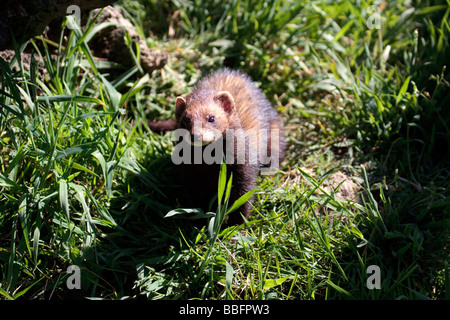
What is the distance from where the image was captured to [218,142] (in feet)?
12.4

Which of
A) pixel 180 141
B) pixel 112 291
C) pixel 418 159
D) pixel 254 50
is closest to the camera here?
pixel 112 291

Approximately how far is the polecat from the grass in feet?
0.63

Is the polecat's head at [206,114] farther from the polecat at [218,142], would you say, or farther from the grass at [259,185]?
the grass at [259,185]

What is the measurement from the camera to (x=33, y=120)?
3535 mm

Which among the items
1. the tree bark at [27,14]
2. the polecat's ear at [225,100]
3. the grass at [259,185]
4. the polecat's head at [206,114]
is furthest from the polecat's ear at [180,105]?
the tree bark at [27,14]

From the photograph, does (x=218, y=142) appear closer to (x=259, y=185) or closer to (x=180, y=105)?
(x=180, y=105)

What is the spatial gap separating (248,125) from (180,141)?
2.26ft

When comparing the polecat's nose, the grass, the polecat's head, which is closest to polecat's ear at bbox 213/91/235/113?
the polecat's head

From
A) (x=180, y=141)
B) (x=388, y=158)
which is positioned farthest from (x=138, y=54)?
(x=388, y=158)

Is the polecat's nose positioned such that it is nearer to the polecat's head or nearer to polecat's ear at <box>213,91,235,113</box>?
the polecat's head

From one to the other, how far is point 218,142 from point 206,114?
28 cm

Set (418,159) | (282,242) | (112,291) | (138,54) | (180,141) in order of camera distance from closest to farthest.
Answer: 1. (112,291)
2. (282,242)
3. (180,141)
4. (418,159)
5. (138,54)

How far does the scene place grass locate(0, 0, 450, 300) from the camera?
3359 millimetres
